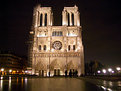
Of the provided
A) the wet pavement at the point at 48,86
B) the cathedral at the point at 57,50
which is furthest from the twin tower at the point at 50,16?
the wet pavement at the point at 48,86

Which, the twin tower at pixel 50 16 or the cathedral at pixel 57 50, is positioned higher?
the twin tower at pixel 50 16

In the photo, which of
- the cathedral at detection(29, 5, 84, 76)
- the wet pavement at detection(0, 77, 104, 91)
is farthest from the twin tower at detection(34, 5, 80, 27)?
the wet pavement at detection(0, 77, 104, 91)

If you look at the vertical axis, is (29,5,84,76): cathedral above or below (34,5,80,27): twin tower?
below

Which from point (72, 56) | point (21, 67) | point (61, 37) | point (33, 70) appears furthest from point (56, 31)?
point (21, 67)

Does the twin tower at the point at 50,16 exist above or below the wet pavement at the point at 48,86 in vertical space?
above

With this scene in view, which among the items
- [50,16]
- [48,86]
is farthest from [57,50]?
[48,86]

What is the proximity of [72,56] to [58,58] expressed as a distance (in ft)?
14.9

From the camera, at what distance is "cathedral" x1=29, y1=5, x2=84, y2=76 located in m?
52.4

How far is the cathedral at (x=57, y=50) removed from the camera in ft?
172

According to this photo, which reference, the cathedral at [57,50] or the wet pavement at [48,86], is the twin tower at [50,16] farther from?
the wet pavement at [48,86]

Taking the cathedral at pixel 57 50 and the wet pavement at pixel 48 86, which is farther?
the cathedral at pixel 57 50

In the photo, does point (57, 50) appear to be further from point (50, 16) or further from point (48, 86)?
point (48, 86)

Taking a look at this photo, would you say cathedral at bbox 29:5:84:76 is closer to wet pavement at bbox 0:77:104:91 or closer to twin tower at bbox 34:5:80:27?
twin tower at bbox 34:5:80:27

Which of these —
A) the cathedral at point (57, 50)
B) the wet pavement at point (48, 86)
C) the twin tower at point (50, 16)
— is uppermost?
the twin tower at point (50, 16)
